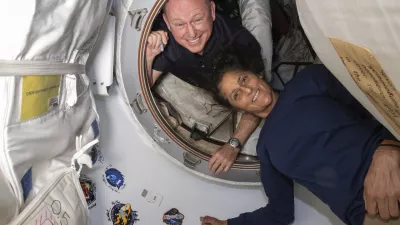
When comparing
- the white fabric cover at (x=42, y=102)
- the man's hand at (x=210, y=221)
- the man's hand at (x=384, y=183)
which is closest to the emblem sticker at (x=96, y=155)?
the white fabric cover at (x=42, y=102)

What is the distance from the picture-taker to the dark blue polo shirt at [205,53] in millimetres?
1285

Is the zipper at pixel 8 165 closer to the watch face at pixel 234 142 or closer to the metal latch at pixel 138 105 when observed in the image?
the metal latch at pixel 138 105

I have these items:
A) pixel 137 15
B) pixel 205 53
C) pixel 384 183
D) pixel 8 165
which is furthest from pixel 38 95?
pixel 384 183

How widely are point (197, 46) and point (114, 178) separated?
0.51 m

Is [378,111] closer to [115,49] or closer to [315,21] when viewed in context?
[315,21]

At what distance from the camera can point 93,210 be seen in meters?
1.35

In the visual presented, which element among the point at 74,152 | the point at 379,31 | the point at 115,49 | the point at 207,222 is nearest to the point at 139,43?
the point at 115,49

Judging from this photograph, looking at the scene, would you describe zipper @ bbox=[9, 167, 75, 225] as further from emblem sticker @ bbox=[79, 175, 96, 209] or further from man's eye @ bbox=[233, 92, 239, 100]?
man's eye @ bbox=[233, 92, 239, 100]

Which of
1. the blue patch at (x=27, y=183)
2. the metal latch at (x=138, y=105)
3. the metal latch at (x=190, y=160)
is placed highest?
the blue patch at (x=27, y=183)

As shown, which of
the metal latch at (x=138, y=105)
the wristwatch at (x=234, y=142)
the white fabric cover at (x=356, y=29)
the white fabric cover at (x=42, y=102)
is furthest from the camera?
the wristwatch at (x=234, y=142)

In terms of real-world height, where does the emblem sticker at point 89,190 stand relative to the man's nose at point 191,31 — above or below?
below

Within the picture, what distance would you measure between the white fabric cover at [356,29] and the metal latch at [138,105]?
63 centimetres

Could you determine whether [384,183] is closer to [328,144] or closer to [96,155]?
[328,144]

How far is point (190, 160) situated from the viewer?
133cm
